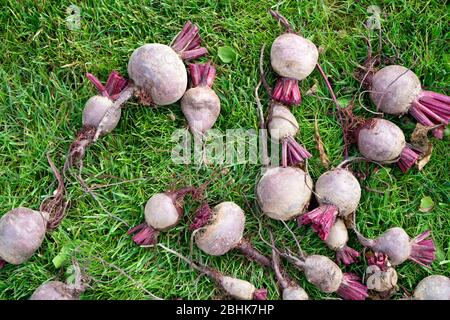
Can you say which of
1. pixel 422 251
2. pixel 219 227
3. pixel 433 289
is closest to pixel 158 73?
pixel 219 227

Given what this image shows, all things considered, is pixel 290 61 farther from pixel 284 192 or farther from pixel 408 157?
pixel 408 157

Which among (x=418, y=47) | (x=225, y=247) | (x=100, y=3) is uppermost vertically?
(x=100, y=3)

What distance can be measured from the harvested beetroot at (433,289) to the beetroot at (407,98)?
1117 mm

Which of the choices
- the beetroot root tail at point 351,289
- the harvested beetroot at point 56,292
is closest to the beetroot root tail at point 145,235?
the harvested beetroot at point 56,292

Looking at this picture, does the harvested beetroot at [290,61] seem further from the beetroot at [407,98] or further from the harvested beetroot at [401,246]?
the harvested beetroot at [401,246]

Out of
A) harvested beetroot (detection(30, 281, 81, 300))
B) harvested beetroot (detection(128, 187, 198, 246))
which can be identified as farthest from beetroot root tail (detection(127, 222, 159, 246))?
harvested beetroot (detection(30, 281, 81, 300))

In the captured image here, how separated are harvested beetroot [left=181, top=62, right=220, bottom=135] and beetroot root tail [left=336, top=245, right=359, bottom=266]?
1.42 metres

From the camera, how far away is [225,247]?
3971 millimetres

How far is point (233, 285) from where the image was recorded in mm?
3975

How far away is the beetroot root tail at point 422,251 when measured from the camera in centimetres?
408

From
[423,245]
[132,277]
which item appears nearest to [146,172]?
[132,277]

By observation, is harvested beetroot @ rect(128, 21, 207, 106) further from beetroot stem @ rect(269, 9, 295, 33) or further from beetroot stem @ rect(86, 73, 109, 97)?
beetroot stem @ rect(269, 9, 295, 33)

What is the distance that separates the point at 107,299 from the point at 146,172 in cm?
103
